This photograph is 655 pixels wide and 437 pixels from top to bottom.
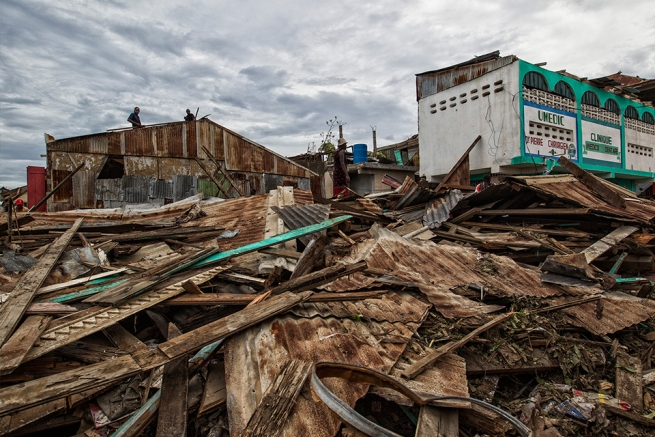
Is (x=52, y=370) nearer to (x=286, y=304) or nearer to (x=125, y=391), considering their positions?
(x=125, y=391)

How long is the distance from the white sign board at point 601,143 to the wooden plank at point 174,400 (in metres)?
17.7

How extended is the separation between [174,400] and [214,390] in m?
0.25

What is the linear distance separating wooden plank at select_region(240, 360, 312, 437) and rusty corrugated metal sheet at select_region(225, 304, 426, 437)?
0.05 metres

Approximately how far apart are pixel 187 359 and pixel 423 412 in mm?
1648

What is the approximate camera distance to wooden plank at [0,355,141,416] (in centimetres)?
196

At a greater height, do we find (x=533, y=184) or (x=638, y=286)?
(x=533, y=184)

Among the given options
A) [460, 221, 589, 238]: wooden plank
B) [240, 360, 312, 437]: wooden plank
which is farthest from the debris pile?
[460, 221, 589, 238]: wooden plank

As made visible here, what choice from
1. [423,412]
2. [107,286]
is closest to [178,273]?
[107,286]

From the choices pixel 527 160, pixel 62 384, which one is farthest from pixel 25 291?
pixel 527 160

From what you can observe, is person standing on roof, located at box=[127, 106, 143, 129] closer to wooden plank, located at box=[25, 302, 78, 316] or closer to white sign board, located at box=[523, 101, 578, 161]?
wooden plank, located at box=[25, 302, 78, 316]

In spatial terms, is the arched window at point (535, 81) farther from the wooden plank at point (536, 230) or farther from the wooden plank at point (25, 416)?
the wooden plank at point (25, 416)

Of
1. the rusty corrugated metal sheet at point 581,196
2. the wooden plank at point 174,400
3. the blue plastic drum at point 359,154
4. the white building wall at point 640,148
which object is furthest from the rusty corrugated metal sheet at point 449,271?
the white building wall at point 640,148

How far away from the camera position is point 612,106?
54.3 ft

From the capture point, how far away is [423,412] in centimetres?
216
